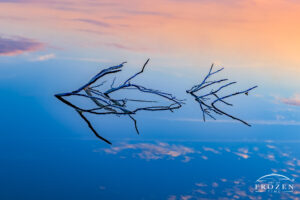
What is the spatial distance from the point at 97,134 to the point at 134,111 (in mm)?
422

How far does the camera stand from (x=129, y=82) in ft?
12.4

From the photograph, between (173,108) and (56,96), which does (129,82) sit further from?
(56,96)

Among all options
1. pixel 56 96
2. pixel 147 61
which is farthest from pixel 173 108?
pixel 56 96

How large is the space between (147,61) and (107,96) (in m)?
0.66

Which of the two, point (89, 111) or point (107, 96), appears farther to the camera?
point (107, 96)

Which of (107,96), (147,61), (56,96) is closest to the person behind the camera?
(56,96)

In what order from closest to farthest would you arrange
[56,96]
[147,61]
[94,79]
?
[56,96]
[94,79]
[147,61]

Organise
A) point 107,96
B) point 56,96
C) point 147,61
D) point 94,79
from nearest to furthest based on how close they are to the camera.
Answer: point 56,96, point 94,79, point 147,61, point 107,96

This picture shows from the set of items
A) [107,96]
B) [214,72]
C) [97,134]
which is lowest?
[97,134]

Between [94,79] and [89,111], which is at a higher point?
[94,79]

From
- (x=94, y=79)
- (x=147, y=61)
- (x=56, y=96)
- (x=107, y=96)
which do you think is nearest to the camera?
(x=56, y=96)

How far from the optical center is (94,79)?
341cm

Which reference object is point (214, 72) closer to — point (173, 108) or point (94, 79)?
point (173, 108)

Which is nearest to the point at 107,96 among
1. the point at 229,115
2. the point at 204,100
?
the point at 204,100
